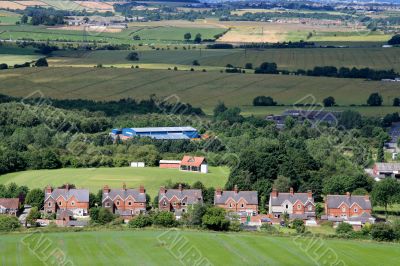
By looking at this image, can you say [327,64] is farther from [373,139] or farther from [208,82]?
[373,139]

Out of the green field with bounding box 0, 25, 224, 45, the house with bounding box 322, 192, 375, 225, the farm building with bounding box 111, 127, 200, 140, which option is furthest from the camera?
the green field with bounding box 0, 25, 224, 45

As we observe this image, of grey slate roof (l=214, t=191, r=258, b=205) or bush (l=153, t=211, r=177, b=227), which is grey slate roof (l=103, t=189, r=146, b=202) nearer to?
grey slate roof (l=214, t=191, r=258, b=205)

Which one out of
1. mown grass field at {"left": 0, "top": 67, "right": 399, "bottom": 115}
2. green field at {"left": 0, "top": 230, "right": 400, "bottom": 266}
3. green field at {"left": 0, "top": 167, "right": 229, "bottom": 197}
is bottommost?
green field at {"left": 0, "top": 230, "right": 400, "bottom": 266}

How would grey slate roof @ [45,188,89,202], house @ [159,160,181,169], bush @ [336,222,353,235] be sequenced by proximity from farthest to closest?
house @ [159,160,181,169]
grey slate roof @ [45,188,89,202]
bush @ [336,222,353,235]

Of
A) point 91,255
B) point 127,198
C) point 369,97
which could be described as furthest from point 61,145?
point 369,97

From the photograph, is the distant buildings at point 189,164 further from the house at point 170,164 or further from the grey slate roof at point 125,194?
the grey slate roof at point 125,194

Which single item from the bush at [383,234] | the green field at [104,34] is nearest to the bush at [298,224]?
the bush at [383,234]

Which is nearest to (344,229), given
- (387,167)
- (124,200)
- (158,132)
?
(124,200)

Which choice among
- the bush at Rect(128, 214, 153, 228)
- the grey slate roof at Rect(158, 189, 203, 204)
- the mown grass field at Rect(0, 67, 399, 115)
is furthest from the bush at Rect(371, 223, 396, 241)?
the mown grass field at Rect(0, 67, 399, 115)
